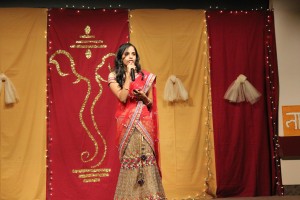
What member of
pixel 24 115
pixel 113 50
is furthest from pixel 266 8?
pixel 24 115

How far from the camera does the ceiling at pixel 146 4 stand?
474 centimetres

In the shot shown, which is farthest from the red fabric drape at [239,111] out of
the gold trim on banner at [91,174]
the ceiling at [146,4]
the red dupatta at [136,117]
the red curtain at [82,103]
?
the red dupatta at [136,117]

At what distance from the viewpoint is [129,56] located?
3016 mm

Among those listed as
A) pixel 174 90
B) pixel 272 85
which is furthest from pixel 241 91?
pixel 174 90

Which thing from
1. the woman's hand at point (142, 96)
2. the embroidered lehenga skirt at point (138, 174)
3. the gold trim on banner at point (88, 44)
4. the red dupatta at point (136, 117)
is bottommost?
the embroidered lehenga skirt at point (138, 174)

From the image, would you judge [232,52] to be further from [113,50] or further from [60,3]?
[60,3]

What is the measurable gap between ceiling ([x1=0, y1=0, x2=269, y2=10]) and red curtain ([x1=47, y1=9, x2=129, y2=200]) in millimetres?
174

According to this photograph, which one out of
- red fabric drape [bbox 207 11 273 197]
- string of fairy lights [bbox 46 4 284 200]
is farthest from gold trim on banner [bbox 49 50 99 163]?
red fabric drape [bbox 207 11 273 197]

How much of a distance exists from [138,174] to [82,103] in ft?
6.50

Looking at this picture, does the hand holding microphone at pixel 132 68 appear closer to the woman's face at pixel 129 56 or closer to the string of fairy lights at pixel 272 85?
the woman's face at pixel 129 56

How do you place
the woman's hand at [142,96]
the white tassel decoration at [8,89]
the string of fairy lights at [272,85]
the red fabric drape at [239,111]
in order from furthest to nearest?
the string of fairy lights at [272,85] < the red fabric drape at [239,111] < the white tassel decoration at [8,89] < the woman's hand at [142,96]

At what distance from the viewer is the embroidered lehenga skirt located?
284 centimetres

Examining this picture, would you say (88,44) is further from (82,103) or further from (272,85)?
(272,85)

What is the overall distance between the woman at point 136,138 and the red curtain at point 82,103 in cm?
172
